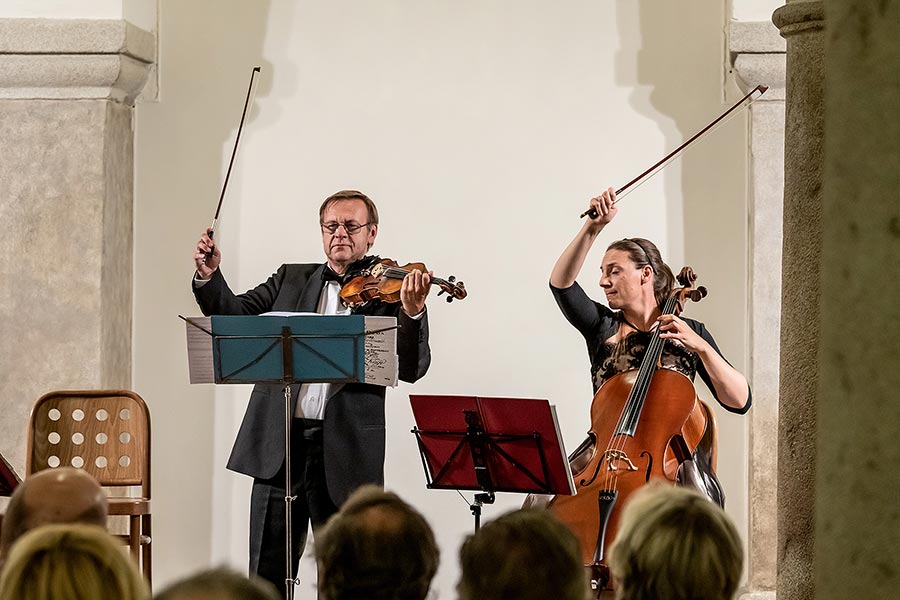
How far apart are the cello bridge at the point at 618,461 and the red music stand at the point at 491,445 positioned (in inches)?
10.3

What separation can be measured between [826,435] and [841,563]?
0.39ft

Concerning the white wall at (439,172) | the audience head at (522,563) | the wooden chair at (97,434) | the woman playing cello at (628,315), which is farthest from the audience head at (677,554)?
the white wall at (439,172)

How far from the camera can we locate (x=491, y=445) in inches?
157

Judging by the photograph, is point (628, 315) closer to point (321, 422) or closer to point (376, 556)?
point (321, 422)

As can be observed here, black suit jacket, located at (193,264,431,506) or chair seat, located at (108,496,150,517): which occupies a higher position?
black suit jacket, located at (193,264,431,506)

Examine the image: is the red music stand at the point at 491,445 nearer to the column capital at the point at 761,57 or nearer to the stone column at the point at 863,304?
the column capital at the point at 761,57

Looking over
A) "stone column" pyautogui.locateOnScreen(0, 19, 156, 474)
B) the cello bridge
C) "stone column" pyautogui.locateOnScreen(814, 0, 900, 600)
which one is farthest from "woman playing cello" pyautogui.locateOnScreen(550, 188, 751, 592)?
"stone column" pyautogui.locateOnScreen(814, 0, 900, 600)

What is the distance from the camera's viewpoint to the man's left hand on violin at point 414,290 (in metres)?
4.49

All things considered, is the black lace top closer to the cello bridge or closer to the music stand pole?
the cello bridge

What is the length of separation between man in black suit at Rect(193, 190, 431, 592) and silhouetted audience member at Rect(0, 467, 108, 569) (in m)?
1.97

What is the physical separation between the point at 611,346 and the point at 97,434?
1953 mm

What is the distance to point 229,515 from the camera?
597 centimetres

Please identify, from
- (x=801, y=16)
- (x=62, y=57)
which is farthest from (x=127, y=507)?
(x=801, y=16)

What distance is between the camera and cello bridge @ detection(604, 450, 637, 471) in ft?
13.7
